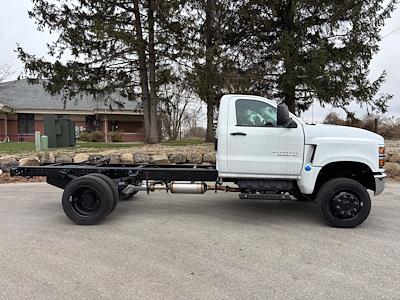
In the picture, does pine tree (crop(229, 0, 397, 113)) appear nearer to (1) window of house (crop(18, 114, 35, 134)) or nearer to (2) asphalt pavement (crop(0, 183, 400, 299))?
(2) asphalt pavement (crop(0, 183, 400, 299))

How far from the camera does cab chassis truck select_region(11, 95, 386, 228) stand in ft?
18.6

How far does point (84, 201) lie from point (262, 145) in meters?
3.12

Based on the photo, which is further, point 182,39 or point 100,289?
point 182,39

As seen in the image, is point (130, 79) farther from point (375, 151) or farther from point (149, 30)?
point (375, 151)

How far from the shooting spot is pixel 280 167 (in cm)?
589

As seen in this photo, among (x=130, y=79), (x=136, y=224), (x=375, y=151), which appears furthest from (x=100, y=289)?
(x=130, y=79)

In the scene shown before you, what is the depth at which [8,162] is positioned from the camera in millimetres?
11039

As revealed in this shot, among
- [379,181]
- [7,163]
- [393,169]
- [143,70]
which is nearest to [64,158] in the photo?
[7,163]

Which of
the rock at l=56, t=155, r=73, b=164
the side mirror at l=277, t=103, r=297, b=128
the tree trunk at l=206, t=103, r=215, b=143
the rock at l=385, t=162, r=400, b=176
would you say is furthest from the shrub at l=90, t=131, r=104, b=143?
the side mirror at l=277, t=103, r=297, b=128

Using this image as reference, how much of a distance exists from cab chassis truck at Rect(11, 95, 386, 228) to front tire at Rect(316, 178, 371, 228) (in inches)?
0.5

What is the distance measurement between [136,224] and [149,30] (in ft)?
36.0

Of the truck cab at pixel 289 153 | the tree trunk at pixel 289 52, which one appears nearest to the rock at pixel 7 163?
the truck cab at pixel 289 153

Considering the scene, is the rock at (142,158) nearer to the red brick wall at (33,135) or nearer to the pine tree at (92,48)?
the pine tree at (92,48)

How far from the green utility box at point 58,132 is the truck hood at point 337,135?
13.4 metres
